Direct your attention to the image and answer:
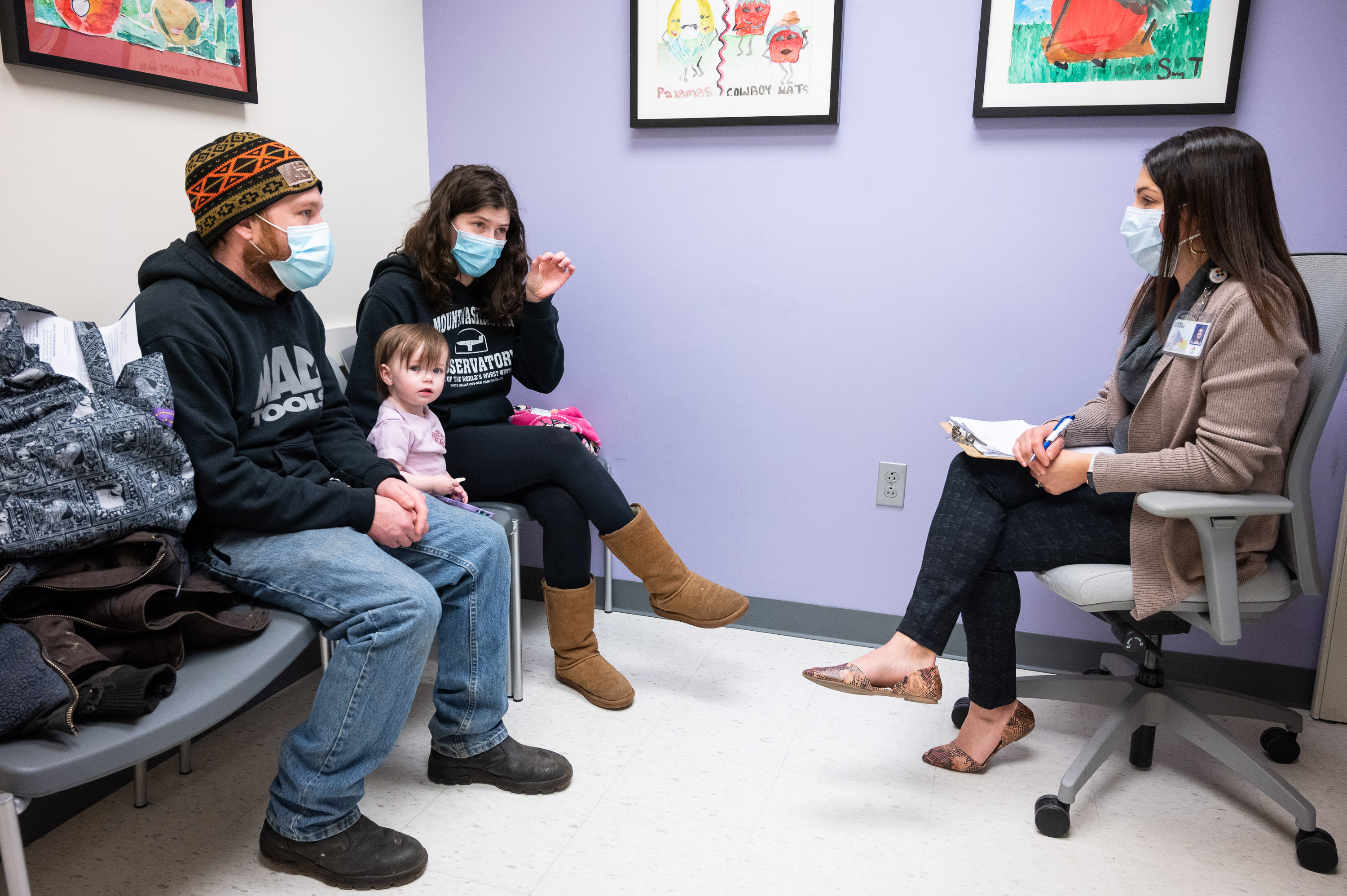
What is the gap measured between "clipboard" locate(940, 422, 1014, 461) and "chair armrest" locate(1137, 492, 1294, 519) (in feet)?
0.99

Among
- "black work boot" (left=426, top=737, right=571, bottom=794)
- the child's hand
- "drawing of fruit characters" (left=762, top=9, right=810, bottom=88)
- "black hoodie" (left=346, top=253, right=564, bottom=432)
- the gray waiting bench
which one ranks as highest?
"drawing of fruit characters" (left=762, top=9, right=810, bottom=88)

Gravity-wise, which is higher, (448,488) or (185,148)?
(185,148)

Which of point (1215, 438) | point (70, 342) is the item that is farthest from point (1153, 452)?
point (70, 342)

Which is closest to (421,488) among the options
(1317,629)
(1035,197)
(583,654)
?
(583,654)

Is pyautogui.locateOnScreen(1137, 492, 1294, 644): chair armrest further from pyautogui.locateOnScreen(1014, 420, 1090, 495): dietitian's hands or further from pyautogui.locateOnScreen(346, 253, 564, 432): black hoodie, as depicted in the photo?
pyautogui.locateOnScreen(346, 253, 564, 432): black hoodie

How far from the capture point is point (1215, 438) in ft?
4.98

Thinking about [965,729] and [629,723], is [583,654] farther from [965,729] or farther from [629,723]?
[965,729]

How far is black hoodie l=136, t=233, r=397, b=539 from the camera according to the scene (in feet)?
4.62

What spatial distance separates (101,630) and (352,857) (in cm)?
55

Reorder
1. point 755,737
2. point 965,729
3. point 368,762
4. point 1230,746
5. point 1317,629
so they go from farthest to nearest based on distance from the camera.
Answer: point 1317,629
point 755,737
point 965,729
point 1230,746
point 368,762

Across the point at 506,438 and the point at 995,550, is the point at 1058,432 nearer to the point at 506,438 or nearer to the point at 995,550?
the point at 995,550

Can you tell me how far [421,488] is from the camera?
1.90m

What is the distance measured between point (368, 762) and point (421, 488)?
590mm

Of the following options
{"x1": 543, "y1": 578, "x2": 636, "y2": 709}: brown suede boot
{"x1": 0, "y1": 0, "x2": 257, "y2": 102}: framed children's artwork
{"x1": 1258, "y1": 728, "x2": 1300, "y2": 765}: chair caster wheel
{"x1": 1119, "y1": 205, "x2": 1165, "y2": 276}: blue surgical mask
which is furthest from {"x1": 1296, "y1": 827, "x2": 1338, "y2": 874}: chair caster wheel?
{"x1": 0, "y1": 0, "x2": 257, "y2": 102}: framed children's artwork
